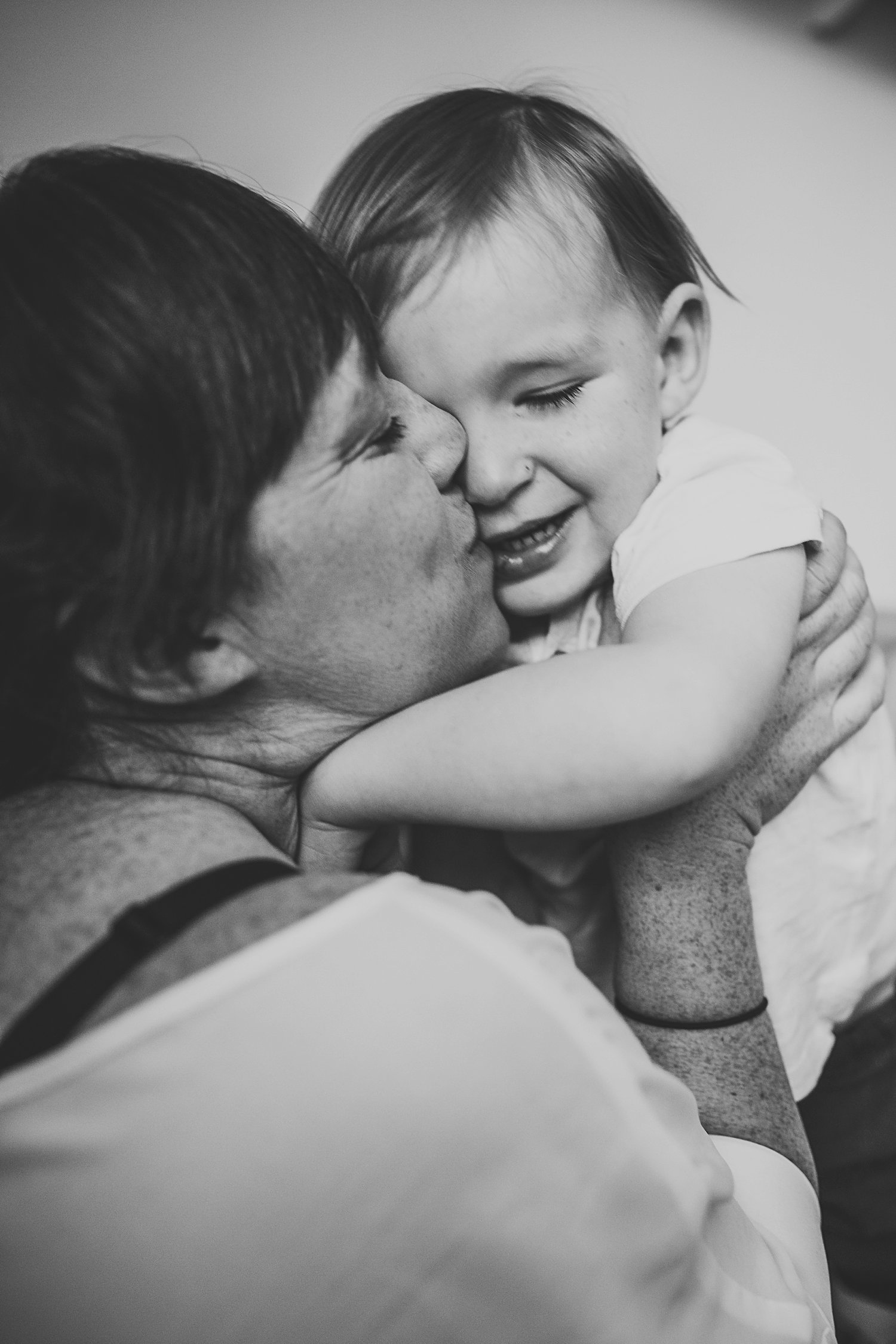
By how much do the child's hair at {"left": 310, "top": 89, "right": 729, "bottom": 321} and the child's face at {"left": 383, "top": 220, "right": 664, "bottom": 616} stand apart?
0.11ft

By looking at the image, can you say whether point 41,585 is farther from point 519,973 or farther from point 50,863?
point 519,973

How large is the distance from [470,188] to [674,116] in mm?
1038

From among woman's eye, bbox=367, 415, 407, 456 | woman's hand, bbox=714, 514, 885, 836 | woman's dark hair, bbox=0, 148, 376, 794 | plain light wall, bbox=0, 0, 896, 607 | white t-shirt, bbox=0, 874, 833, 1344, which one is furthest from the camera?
plain light wall, bbox=0, 0, 896, 607

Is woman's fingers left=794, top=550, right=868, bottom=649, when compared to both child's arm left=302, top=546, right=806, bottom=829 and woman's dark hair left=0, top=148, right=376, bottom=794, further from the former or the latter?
woman's dark hair left=0, top=148, right=376, bottom=794

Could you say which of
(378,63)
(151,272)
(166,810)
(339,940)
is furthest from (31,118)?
(339,940)

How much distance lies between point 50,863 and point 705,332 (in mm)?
980

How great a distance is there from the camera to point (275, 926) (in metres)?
0.50

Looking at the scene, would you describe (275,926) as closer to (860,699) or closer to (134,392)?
(134,392)

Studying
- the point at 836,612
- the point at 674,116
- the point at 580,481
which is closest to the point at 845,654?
the point at 836,612

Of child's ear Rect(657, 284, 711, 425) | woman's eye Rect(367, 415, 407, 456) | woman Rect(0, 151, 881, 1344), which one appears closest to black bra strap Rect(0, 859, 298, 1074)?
woman Rect(0, 151, 881, 1344)

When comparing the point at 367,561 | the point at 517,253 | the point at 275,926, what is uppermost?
the point at 517,253

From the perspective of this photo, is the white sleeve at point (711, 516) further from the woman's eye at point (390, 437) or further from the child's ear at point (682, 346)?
the woman's eye at point (390, 437)

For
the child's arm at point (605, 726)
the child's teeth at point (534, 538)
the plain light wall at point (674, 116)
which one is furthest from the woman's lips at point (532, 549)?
the plain light wall at point (674, 116)

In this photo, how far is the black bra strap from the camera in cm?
48
